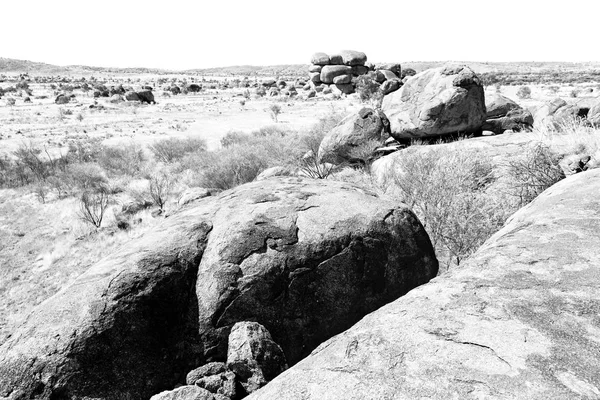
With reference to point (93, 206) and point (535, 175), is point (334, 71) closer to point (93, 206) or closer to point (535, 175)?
point (93, 206)

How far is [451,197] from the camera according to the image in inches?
378

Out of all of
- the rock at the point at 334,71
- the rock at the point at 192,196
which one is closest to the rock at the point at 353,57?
the rock at the point at 334,71

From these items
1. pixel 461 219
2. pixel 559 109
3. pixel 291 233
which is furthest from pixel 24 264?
pixel 559 109

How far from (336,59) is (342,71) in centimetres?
312

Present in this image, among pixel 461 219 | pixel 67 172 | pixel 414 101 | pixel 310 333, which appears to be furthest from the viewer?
pixel 67 172

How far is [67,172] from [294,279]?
55.2 ft

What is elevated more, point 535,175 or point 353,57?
point 353,57

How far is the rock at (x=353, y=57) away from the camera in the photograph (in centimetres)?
5469

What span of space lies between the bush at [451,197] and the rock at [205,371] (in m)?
Answer: 5.75

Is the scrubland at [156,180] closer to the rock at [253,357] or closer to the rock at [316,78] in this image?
the rock at [253,357]

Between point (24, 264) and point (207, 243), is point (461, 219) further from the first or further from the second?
point (24, 264)

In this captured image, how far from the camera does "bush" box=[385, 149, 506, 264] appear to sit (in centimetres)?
844

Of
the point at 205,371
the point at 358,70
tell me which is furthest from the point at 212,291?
the point at 358,70

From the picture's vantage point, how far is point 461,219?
8.70m
